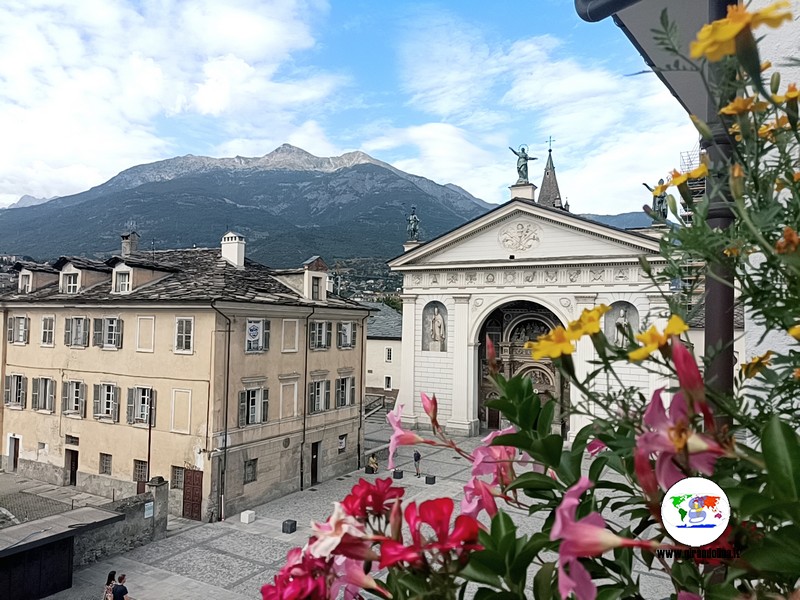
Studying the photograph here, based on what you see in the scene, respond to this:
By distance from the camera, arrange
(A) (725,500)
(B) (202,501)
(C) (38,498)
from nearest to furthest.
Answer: (A) (725,500) < (B) (202,501) < (C) (38,498)

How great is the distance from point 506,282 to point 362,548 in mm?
36039

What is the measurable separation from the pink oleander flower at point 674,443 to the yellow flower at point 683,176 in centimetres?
84

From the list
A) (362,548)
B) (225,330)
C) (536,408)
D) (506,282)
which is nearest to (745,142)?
(536,408)

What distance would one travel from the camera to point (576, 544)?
3.68 ft

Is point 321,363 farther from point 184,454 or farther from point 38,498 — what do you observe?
point 38,498

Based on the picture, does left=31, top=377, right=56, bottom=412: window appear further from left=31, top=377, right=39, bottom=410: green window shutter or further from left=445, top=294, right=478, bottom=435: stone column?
left=445, top=294, right=478, bottom=435: stone column

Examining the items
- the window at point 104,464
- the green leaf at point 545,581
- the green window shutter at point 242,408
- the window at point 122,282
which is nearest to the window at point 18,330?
the window at point 122,282

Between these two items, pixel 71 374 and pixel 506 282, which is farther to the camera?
pixel 506 282

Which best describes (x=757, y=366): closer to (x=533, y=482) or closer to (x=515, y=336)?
(x=533, y=482)

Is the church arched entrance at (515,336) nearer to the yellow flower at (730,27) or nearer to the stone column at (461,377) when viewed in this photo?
the stone column at (461,377)

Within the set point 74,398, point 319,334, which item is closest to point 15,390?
point 74,398

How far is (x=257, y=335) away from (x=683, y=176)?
21289 millimetres

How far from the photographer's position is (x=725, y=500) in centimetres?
133

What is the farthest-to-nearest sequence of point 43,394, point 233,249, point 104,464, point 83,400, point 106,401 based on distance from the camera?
1. point 233,249
2. point 43,394
3. point 83,400
4. point 106,401
5. point 104,464
